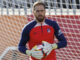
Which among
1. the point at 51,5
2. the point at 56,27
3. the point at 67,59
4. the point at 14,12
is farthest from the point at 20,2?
the point at 56,27

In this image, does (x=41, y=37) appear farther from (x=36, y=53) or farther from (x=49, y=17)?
→ (x=49, y=17)

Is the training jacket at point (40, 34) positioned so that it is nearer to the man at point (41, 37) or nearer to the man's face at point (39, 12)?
the man at point (41, 37)

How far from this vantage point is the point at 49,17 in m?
5.33

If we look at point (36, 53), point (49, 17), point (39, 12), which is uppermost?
point (39, 12)

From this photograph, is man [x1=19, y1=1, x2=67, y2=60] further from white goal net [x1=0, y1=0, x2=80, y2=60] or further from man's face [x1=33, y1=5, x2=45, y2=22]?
white goal net [x1=0, y1=0, x2=80, y2=60]

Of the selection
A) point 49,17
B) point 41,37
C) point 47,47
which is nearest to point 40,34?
point 41,37

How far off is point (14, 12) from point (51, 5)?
0.81 meters

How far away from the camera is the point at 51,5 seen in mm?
5559

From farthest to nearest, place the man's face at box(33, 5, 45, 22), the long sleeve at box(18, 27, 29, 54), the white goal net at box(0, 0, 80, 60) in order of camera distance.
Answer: the white goal net at box(0, 0, 80, 60)
the long sleeve at box(18, 27, 29, 54)
the man's face at box(33, 5, 45, 22)

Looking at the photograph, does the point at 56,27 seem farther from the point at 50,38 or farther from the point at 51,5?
the point at 51,5

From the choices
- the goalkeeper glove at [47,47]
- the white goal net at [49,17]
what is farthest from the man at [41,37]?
the white goal net at [49,17]

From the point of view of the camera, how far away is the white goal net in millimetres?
5312

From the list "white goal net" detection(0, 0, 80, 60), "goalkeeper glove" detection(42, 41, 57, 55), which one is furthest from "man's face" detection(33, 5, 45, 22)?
"white goal net" detection(0, 0, 80, 60)

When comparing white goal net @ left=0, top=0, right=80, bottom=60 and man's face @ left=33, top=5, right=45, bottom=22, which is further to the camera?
white goal net @ left=0, top=0, right=80, bottom=60
